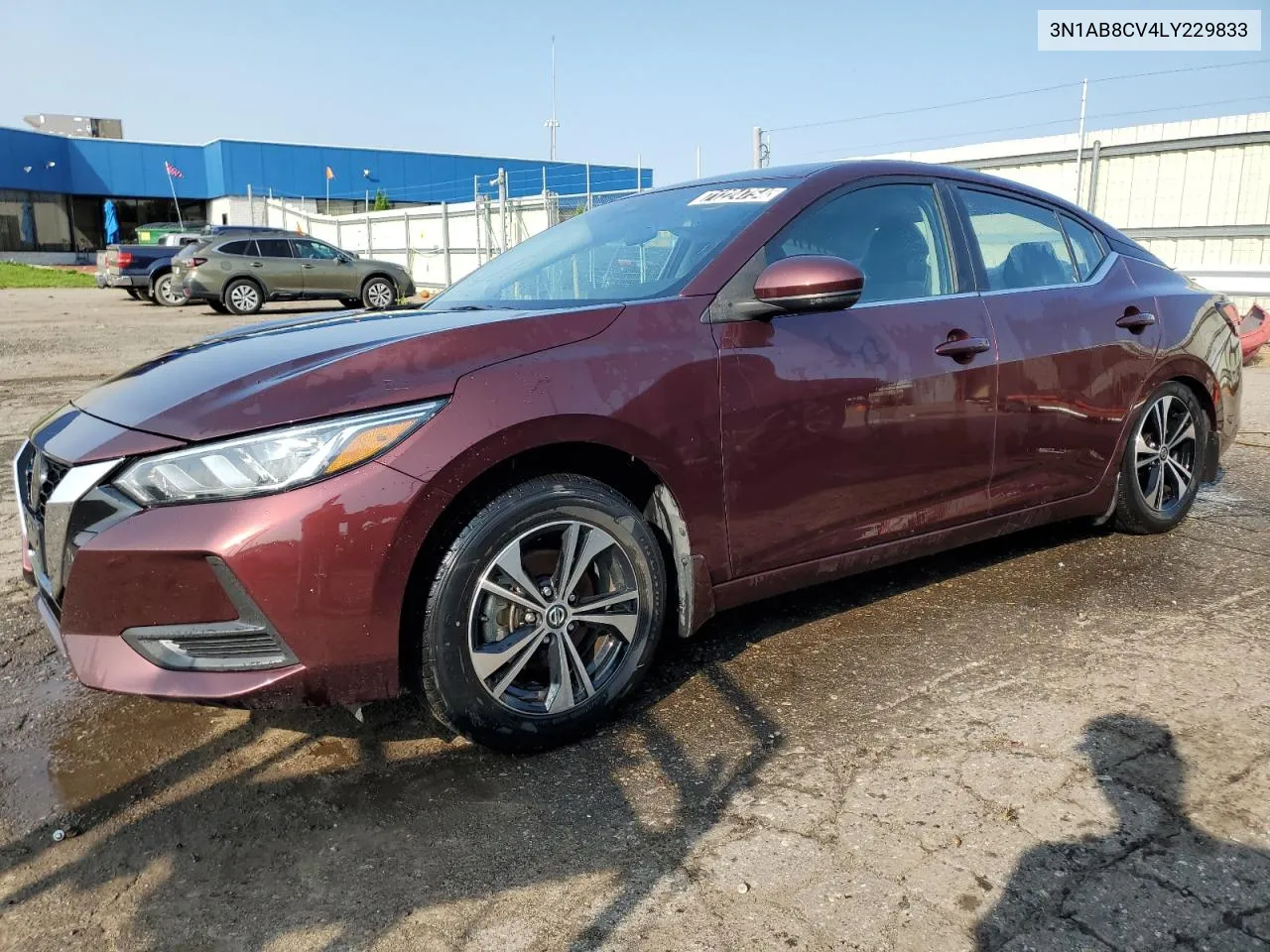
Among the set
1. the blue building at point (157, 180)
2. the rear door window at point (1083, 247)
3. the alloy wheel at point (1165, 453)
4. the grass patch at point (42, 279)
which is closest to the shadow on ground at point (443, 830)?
the alloy wheel at point (1165, 453)

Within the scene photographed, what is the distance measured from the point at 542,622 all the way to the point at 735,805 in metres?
0.68

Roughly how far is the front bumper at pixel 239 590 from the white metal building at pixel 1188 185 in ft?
33.1

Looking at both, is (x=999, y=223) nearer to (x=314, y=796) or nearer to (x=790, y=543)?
(x=790, y=543)

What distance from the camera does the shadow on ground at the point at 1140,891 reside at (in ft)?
6.37

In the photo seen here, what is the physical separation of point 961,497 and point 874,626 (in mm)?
552

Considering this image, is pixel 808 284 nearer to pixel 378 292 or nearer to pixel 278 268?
pixel 278 268

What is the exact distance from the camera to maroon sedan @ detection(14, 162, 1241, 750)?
2.34 m

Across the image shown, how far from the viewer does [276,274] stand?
19.3m

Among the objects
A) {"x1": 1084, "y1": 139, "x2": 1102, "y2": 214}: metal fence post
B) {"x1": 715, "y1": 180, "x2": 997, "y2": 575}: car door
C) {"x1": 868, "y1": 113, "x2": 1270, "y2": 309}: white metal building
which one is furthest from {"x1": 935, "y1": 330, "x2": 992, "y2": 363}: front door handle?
{"x1": 1084, "y1": 139, "x2": 1102, "y2": 214}: metal fence post

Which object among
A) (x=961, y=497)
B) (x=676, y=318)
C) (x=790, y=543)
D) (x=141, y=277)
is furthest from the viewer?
(x=141, y=277)

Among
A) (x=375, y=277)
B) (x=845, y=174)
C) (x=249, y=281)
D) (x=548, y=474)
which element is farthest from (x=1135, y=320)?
(x=249, y=281)

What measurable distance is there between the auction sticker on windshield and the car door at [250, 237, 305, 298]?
686 inches

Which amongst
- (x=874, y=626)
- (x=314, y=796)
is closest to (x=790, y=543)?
(x=874, y=626)

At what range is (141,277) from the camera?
2288 centimetres
